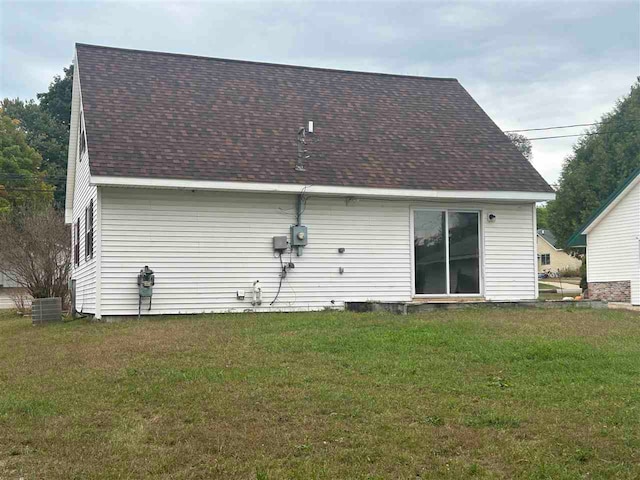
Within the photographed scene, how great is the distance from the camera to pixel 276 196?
528 inches

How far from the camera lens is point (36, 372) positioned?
7406 millimetres

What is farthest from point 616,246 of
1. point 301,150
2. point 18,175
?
point 18,175

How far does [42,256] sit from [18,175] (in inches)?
701

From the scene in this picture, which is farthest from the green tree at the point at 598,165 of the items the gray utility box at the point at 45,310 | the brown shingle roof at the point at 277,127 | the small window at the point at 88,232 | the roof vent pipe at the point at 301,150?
the gray utility box at the point at 45,310

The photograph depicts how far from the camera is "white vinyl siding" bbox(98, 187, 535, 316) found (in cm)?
1251

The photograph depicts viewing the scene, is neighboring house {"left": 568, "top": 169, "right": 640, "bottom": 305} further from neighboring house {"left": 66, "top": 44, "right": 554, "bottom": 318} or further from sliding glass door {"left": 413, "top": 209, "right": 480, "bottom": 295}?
sliding glass door {"left": 413, "top": 209, "right": 480, "bottom": 295}

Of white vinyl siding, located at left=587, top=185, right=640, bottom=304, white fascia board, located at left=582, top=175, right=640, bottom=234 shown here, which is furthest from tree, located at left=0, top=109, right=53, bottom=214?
white vinyl siding, located at left=587, top=185, right=640, bottom=304

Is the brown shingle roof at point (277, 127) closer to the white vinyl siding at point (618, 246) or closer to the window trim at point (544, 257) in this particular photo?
the white vinyl siding at point (618, 246)

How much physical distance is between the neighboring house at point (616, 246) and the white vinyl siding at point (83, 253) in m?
16.4

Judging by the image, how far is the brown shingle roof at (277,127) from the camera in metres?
13.0

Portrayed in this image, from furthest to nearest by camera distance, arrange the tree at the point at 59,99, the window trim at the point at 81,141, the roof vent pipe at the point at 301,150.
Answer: the tree at the point at 59,99 → the window trim at the point at 81,141 → the roof vent pipe at the point at 301,150

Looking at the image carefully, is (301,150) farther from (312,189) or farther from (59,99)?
(59,99)

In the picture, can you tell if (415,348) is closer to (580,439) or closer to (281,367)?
(281,367)

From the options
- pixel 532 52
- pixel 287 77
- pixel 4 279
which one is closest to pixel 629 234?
pixel 532 52
